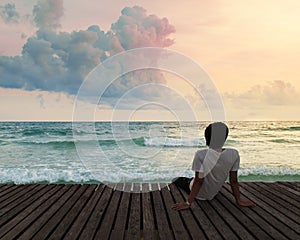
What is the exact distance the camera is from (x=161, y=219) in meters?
→ 3.13

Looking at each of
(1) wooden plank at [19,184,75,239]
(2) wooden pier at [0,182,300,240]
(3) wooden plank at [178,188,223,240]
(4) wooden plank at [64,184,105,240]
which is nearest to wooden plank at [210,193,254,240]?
(2) wooden pier at [0,182,300,240]

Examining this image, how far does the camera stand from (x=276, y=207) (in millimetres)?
3646

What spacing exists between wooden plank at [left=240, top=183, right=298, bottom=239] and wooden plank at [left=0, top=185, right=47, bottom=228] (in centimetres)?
259

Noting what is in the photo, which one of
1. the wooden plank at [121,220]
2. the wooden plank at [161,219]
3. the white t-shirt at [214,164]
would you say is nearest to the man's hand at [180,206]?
the wooden plank at [161,219]

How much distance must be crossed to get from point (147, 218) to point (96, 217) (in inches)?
20.2

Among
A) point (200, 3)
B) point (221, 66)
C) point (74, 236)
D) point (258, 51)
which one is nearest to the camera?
point (74, 236)

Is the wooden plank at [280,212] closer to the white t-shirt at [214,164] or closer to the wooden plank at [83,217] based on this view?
the white t-shirt at [214,164]

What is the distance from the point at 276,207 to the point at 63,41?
22189mm

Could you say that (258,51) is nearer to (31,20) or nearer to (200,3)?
(200,3)

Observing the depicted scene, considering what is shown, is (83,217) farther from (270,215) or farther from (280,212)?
(280,212)

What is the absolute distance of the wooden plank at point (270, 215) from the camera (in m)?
2.81

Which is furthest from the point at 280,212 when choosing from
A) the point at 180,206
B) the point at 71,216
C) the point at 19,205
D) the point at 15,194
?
→ the point at 15,194

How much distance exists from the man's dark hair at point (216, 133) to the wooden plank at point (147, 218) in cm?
99

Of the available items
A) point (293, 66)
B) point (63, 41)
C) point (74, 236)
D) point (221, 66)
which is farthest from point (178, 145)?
point (74, 236)
